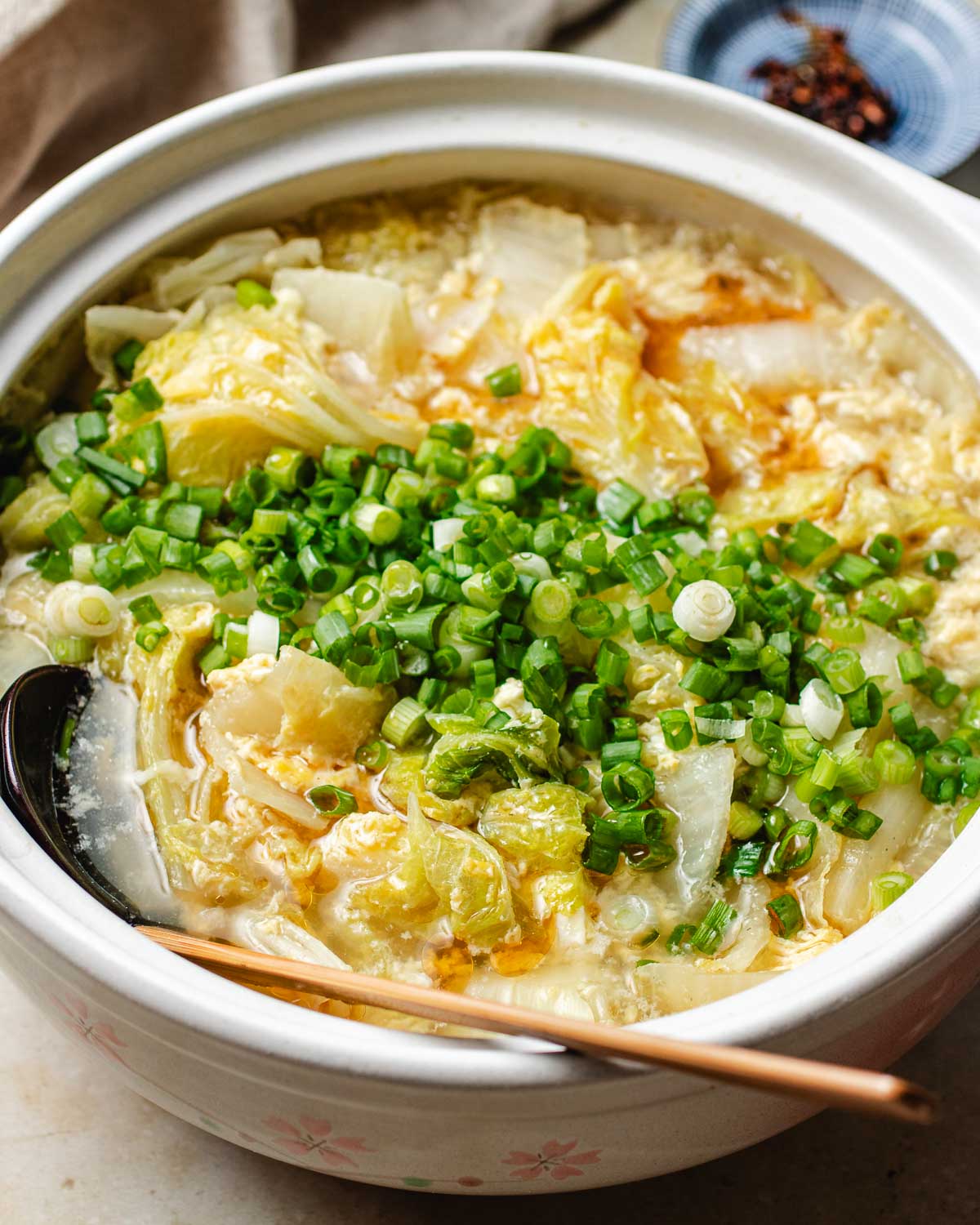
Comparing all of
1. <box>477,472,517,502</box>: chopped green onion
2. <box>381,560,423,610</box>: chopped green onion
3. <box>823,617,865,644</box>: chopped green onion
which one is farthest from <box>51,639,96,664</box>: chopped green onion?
<box>823,617,865,644</box>: chopped green onion

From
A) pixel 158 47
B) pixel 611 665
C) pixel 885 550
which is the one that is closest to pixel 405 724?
pixel 611 665

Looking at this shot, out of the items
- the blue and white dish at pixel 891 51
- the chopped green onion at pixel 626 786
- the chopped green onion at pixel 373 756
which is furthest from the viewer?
the blue and white dish at pixel 891 51

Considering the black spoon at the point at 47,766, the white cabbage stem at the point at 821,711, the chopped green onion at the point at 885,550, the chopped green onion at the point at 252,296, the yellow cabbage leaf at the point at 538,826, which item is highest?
the chopped green onion at the point at 885,550

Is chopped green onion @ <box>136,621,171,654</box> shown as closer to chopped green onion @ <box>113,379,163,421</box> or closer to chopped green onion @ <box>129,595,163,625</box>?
chopped green onion @ <box>129,595,163,625</box>

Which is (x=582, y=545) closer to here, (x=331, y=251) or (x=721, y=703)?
(x=721, y=703)

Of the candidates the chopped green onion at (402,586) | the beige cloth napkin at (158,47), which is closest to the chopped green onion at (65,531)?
the chopped green onion at (402,586)

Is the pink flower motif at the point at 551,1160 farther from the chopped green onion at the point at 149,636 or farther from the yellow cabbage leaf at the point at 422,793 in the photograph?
the chopped green onion at the point at 149,636
